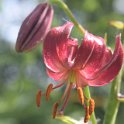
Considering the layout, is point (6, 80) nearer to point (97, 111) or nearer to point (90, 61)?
point (97, 111)

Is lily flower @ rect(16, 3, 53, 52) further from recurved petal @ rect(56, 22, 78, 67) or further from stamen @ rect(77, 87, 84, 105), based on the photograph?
stamen @ rect(77, 87, 84, 105)

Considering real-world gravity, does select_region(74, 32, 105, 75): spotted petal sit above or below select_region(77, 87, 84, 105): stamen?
above

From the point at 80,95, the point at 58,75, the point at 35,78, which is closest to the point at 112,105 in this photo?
the point at 80,95

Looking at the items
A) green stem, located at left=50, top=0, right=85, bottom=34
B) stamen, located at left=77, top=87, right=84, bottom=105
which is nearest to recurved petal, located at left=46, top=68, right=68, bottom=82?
stamen, located at left=77, top=87, right=84, bottom=105

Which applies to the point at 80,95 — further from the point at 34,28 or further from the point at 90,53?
the point at 34,28

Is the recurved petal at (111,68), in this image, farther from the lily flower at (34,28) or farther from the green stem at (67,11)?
the lily flower at (34,28)

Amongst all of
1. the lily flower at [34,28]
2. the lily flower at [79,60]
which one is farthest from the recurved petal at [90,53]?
the lily flower at [34,28]

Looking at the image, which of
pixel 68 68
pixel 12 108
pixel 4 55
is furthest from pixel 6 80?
pixel 68 68
